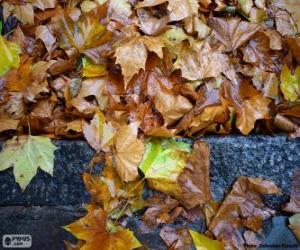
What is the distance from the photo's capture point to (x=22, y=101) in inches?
57.1

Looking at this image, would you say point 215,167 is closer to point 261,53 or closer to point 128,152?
point 128,152

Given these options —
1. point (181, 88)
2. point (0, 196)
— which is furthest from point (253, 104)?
point (0, 196)

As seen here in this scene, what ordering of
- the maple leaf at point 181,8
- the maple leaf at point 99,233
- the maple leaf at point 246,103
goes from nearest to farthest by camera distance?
the maple leaf at point 99,233
the maple leaf at point 246,103
the maple leaf at point 181,8

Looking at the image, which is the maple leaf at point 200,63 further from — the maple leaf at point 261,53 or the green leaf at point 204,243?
the green leaf at point 204,243

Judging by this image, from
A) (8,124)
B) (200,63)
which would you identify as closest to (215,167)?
(200,63)

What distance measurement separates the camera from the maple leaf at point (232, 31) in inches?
61.4

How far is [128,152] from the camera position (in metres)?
1.35

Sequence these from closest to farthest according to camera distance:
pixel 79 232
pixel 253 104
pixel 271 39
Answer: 1. pixel 79 232
2. pixel 253 104
3. pixel 271 39

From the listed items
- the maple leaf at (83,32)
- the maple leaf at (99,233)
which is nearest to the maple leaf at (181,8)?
the maple leaf at (83,32)

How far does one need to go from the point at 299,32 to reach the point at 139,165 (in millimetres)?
853

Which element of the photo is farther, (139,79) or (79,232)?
(139,79)

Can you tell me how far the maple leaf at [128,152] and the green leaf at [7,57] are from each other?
0.49 m

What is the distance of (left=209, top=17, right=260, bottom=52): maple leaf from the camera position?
5.11ft

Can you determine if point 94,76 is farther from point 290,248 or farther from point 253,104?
point 290,248
